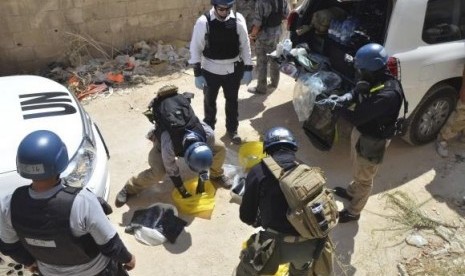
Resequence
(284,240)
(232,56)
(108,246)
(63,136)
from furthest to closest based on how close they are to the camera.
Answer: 1. (232,56)
2. (63,136)
3. (284,240)
4. (108,246)

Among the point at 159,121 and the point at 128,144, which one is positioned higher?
the point at 159,121

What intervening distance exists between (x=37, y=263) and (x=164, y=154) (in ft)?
5.21

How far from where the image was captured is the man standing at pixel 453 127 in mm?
5047

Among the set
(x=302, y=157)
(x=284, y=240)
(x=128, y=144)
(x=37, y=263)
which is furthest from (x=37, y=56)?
(x=284, y=240)

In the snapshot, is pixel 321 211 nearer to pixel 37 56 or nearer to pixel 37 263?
pixel 37 263

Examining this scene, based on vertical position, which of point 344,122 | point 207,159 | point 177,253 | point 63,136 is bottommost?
point 177,253

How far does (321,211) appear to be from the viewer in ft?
8.81

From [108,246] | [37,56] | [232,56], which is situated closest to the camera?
[108,246]

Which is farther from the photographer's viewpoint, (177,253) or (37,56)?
(37,56)

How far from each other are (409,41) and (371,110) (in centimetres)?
138

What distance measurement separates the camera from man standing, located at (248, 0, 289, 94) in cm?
593

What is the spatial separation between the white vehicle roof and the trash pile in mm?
2400

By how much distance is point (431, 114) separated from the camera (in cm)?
519

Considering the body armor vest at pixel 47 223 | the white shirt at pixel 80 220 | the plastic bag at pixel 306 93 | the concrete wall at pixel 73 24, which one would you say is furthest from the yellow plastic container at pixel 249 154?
the concrete wall at pixel 73 24
